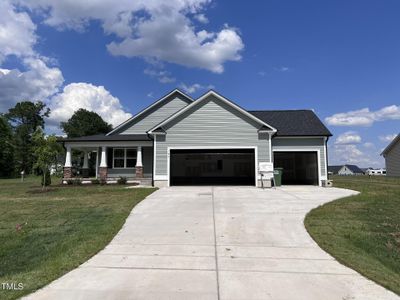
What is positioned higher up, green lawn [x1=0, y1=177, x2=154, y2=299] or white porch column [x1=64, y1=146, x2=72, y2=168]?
white porch column [x1=64, y1=146, x2=72, y2=168]

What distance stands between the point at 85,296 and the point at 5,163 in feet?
188

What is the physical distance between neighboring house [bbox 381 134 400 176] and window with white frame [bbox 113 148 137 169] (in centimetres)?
2967

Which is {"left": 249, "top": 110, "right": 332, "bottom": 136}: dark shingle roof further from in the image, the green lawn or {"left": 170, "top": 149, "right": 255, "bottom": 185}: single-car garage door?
the green lawn

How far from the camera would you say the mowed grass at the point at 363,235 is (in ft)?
21.0

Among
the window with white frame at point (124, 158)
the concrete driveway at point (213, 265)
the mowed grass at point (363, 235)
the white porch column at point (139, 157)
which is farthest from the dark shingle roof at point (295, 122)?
the concrete driveway at point (213, 265)

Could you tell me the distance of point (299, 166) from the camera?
27406mm

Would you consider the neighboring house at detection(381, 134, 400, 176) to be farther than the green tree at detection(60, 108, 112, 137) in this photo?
No

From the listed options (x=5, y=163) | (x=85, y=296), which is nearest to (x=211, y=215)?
(x=85, y=296)

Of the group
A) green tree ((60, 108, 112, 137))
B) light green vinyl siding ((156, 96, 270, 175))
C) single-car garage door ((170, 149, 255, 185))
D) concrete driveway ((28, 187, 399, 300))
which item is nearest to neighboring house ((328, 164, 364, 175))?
green tree ((60, 108, 112, 137))

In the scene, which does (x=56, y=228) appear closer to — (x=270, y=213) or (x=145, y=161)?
(x=270, y=213)

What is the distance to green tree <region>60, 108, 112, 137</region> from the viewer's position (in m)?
62.4

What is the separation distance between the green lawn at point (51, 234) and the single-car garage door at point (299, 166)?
13.6m

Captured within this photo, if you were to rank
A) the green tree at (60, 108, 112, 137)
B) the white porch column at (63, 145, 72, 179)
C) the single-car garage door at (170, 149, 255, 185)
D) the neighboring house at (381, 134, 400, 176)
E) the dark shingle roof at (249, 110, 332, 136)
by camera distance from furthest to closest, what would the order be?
1. the green tree at (60, 108, 112, 137)
2. the neighboring house at (381, 134, 400, 176)
3. the single-car garage door at (170, 149, 255, 185)
4. the white porch column at (63, 145, 72, 179)
5. the dark shingle roof at (249, 110, 332, 136)

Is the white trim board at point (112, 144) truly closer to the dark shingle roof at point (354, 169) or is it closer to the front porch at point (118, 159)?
the front porch at point (118, 159)
